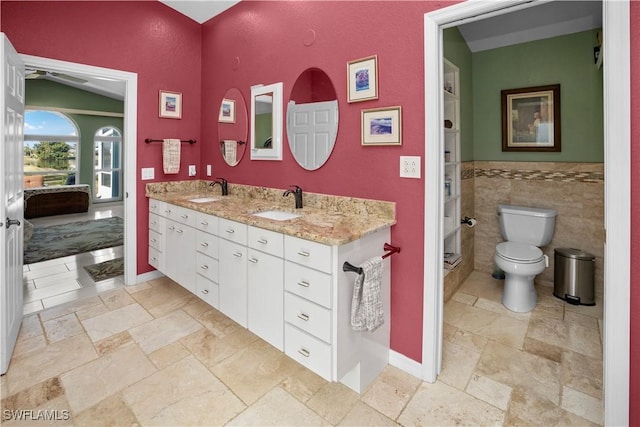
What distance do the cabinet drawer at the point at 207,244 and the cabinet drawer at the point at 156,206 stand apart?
2.58 feet

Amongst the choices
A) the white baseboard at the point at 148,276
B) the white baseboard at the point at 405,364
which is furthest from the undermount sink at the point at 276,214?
the white baseboard at the point at 148,276

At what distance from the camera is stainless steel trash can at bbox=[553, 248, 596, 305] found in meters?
2.88

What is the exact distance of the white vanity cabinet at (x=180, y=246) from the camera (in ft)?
8.85

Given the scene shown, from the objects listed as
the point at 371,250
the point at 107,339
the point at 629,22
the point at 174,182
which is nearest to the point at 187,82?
the point at 174,182

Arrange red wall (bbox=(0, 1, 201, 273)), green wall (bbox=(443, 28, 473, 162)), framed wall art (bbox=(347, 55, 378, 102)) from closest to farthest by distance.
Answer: framed wall art (bbox=(347, 55, 378, 102)), red wall (bbox=(0, 1, 201, 273)), green wall (bbox=(443, 28, 473, 162))

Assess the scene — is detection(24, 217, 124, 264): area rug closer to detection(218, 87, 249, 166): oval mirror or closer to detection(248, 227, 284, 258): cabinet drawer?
detection(218, 87, 249, 166): oval mirror

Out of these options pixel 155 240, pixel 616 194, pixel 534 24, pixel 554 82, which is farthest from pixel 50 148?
pixel 616 194

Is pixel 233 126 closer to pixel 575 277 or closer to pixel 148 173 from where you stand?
pixel 148 173

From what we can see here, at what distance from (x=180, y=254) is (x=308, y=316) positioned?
162cm

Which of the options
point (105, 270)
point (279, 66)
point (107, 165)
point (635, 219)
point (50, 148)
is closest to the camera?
point (635, 219)

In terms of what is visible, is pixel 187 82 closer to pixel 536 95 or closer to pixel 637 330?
pixel 536 95

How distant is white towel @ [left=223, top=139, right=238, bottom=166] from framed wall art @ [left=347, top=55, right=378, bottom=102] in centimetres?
151

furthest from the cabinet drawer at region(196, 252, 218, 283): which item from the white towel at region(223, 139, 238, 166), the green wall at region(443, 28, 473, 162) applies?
the green wall at region(443, 28, 473, 162)

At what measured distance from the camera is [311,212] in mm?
2340
